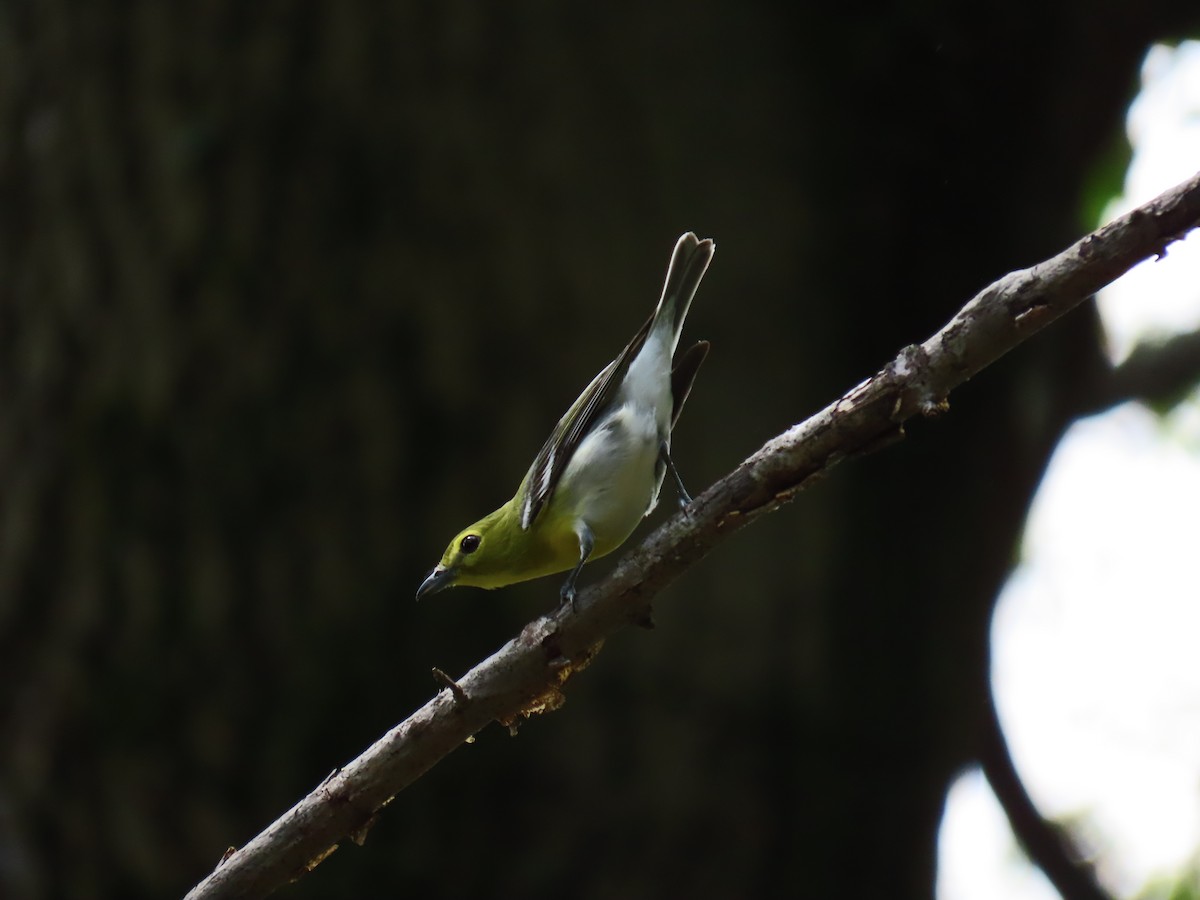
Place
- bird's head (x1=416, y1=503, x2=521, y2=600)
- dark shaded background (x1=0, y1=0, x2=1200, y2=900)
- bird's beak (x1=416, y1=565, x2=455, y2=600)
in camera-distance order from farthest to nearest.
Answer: dark shaded background (x1=0, y1=0, x2=1200, y2=900), bird's beak (x1=416, y1=565, x2=455, y2=600), bird's head (x1=416, y1=503, x2=521, y2=600)

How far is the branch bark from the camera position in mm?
2049

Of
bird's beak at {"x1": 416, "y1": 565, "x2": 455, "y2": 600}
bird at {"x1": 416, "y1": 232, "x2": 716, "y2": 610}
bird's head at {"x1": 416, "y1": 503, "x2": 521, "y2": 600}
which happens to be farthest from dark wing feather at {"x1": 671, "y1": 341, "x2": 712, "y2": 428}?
bird's beak at {"x1": 416, "y1": 565, "x2": 455, "y2": 600}

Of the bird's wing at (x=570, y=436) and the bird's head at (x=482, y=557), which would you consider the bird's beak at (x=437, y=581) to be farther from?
the bird's wing at (x=570, y=436)

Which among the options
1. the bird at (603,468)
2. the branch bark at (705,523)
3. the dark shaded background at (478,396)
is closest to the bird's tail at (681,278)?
the bird at (603,468)

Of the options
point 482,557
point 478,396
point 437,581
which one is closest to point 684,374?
point 482,557

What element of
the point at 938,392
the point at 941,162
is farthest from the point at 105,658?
the point at 941,162

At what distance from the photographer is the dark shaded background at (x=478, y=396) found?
4.84 metres

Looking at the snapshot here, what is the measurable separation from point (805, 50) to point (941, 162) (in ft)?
2.80

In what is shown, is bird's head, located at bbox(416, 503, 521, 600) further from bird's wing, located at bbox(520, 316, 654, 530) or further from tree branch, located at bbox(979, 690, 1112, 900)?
tree branch, located at bbox(979, 690, 1112, 900)

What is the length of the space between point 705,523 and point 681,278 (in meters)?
1.80

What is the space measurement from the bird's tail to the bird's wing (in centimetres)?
19

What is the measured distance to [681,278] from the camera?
3.98 metres

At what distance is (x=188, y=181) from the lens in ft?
17.0

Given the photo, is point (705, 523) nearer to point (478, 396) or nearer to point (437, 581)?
point (437, 581)
